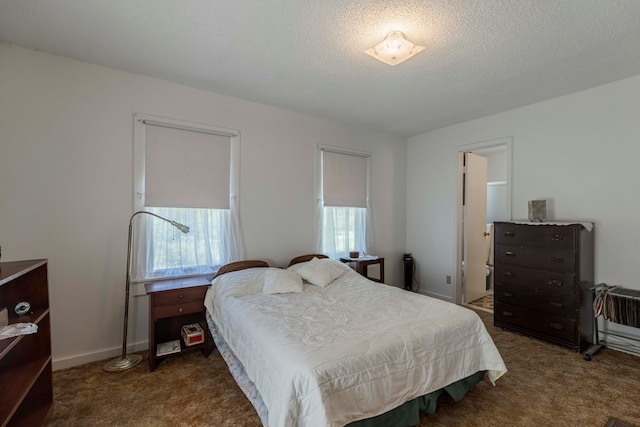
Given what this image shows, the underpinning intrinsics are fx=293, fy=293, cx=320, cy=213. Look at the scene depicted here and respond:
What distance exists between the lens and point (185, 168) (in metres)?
3.00

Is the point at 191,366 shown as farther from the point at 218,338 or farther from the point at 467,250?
the point at 467,250

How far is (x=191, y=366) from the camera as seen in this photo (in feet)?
8.33

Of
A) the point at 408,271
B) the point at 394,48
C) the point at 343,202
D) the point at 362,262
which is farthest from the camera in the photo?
the point at 408,271

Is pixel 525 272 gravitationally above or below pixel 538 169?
below

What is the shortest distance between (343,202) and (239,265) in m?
1.72

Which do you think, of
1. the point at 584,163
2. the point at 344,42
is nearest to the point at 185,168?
the point at 344,42

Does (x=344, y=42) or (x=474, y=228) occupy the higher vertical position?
(x=344, y=42)

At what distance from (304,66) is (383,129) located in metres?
2.22

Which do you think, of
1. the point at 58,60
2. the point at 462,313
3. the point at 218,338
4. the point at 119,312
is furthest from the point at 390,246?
the point at 58,60

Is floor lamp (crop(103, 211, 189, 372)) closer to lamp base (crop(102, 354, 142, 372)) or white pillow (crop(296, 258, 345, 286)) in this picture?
lamp base (crop(102, 354, 142, 372))

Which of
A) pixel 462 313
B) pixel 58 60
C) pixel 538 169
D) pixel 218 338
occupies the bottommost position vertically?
pixel 218 338

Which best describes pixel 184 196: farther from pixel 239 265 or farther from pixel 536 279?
pixel 536 279

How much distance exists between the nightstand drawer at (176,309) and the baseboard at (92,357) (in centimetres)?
63

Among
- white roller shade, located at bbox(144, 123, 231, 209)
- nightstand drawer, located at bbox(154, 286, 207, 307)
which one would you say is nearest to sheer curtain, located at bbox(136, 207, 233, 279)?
white roller shade, located at bbox(144, 123, 231, 209)
